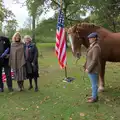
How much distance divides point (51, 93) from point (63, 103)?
120 centimetres

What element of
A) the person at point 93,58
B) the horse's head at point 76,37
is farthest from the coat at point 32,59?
the person at point 93,58

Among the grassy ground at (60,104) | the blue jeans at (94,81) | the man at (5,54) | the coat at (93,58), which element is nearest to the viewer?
the grassy ground at (60,104)

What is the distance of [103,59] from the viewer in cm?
781

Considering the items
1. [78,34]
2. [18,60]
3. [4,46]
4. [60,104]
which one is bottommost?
[60,104]

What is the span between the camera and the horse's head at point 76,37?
7.71m

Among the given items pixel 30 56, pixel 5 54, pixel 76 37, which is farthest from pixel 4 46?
pixel 76 37

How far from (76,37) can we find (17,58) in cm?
184

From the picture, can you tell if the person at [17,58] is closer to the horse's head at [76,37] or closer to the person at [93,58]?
the horse's head at [76,37]

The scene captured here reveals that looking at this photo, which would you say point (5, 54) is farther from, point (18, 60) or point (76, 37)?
point (76, 37)

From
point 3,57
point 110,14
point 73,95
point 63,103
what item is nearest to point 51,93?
point 73,95

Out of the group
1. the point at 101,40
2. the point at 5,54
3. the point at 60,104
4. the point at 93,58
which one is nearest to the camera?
the point at 93,58

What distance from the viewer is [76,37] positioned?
7.74 metres

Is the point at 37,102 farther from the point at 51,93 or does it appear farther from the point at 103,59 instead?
the point at 103,59

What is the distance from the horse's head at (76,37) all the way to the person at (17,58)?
1.48m
